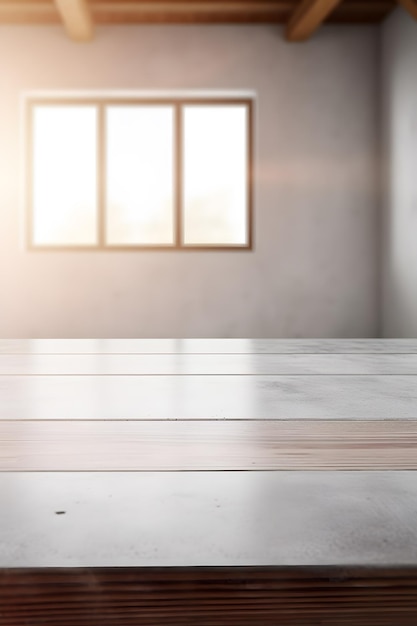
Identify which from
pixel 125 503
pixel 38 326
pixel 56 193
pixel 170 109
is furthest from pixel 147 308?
pixel 125 503

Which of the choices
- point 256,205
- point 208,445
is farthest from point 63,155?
point 208,445

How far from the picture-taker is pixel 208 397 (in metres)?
0.83

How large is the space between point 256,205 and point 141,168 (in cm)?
96

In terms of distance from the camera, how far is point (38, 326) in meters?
4.84

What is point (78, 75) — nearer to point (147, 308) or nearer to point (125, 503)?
point (147, 308)

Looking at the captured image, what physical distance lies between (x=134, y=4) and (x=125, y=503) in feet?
15.3

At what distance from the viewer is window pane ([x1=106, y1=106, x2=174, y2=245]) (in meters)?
4.88

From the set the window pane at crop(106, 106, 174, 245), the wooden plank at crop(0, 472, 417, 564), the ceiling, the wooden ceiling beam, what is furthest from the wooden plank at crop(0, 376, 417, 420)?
the window pane at crop(106, 106, 174, 245)

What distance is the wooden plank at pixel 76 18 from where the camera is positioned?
4.06m

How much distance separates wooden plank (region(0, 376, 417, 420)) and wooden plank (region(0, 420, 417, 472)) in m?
0.05

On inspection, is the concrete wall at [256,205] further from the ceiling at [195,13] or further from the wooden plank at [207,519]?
the wooden plank at [207,519]

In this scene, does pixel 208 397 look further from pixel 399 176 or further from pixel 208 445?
pixel 399 176

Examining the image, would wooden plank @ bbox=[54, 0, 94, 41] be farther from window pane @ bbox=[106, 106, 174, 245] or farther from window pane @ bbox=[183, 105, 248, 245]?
window pane @ bbox=[183, 105, 248, 245]

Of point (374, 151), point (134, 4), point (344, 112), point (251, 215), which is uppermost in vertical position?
point (134, 4)
